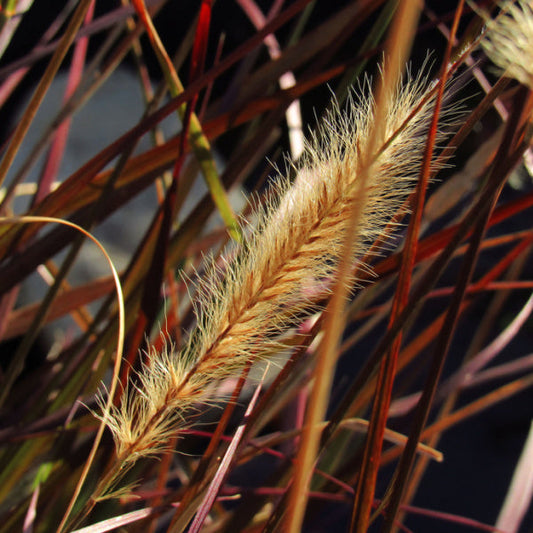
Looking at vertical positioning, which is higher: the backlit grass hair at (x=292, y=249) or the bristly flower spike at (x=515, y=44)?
the bristly flower spike at (x=515, y=44)

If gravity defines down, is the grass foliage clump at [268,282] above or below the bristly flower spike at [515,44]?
below

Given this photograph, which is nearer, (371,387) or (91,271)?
(371,387)

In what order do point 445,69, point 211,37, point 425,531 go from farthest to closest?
point 211,37 → point 425,531 → point 445,69

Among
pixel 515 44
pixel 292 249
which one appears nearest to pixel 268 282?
pixel 292 249

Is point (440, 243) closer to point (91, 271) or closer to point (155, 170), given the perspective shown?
point (155, 170)

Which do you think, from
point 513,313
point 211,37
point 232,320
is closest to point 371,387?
point 232,320

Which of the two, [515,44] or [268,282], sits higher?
[515,44]

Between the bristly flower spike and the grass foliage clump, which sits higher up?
the bristly flower spike

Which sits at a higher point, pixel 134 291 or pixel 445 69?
pixel 445 69

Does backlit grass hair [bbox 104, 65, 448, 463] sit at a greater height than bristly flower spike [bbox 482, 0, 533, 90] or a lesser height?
lesser

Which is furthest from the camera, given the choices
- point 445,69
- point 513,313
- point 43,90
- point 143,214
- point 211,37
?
point 211,37

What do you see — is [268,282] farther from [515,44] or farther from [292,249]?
[515,44]
